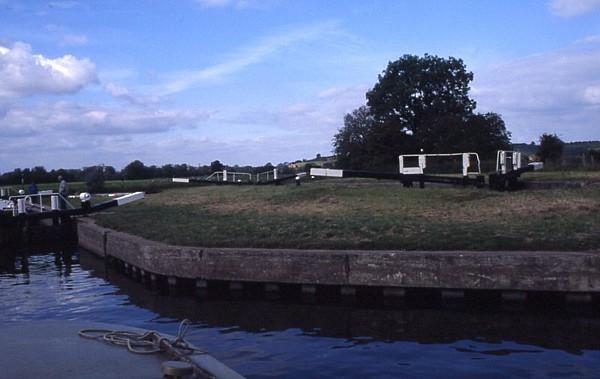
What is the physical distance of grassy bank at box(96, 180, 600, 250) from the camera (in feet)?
36.8

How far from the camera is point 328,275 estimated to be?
1092 centimetres

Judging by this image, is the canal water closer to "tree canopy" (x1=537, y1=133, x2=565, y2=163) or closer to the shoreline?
the shoreline

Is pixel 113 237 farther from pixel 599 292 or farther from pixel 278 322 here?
pixel 599 292

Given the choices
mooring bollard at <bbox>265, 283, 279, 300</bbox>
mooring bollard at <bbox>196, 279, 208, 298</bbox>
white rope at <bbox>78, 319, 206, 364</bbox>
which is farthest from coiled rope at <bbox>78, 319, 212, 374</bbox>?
mooring bollard at <bbox>196, 279, 208, 298</bbox>

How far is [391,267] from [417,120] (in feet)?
204

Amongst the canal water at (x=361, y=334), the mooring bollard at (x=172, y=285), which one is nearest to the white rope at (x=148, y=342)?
the canal water at (x=361, y=334)

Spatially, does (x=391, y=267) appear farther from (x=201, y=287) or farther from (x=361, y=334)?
(x=201, y=287)

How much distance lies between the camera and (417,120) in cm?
7138

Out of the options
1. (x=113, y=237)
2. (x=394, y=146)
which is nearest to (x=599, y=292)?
(x=113, y=237)

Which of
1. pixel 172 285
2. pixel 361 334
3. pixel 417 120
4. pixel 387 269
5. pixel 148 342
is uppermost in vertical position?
pixel 417 120

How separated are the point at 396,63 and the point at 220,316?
65.6 m

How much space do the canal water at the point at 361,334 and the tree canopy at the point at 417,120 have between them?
45246 mm

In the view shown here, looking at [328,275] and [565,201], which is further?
[565,201]

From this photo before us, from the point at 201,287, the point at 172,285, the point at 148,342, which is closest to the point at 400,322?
the point at 201,287
